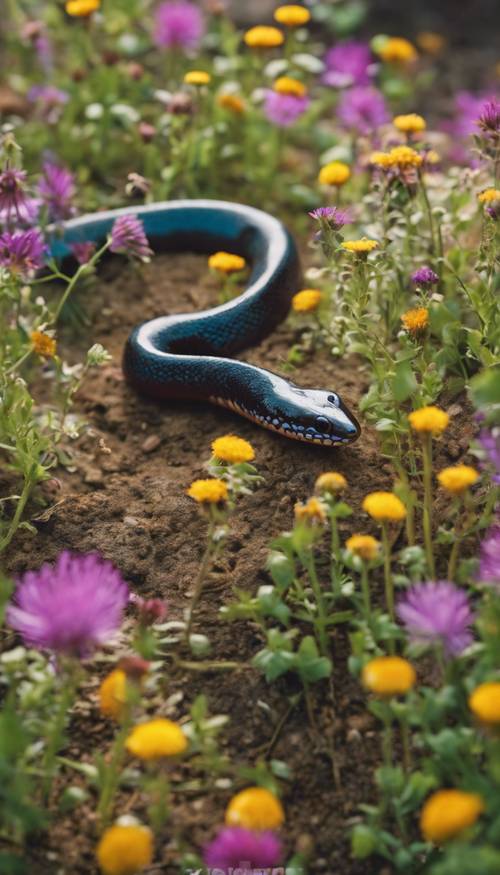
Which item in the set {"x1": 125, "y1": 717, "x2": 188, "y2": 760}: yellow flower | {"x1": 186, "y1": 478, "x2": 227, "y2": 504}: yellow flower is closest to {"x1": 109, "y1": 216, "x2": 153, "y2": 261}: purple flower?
{"x1": 186, "y1": 478, "x2": 227, "y2": 504}: yellow flower

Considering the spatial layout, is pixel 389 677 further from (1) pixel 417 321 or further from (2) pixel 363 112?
(2) pixel 363 112

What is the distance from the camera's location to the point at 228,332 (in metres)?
4.75

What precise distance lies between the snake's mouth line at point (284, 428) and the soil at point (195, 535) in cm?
6

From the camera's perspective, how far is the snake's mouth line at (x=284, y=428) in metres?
3.99

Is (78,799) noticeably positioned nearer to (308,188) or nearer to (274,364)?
(274,364)

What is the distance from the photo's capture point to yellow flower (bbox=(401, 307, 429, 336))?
12.6 ft

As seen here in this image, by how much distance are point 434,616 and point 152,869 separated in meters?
1.01

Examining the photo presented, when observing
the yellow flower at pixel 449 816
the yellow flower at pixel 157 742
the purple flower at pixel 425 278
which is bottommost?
the yellow flower at pixel 157 742

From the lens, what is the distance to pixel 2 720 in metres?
2.80

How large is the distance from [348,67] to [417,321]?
128 inches

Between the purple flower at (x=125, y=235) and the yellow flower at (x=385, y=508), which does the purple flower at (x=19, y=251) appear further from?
the yellow flower at (x=385, y=508)

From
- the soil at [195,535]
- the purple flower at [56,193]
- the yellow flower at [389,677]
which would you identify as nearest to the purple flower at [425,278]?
the soil at [195,535]

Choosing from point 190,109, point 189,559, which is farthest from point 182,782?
point 190,109

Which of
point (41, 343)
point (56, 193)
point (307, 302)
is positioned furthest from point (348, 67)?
point (41, 343)
